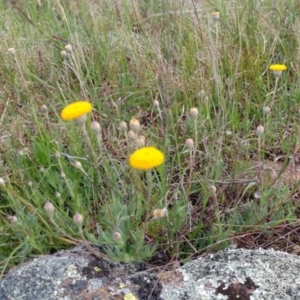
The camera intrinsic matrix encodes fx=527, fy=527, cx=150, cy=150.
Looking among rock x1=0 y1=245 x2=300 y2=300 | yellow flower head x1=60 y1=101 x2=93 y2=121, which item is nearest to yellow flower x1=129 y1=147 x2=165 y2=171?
yellow flower head x1=60 y1=101 x2=93 y2=121

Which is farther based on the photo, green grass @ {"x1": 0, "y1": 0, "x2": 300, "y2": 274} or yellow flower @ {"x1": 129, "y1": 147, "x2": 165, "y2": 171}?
green grass @ {"x1": 0, "y1": 0, "x2": 300, "y2": 274}

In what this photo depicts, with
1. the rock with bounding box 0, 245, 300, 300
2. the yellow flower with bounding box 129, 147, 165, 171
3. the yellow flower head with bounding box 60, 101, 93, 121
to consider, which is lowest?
the rock with bounding box 0, 245, 300, 300

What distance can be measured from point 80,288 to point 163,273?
0.20 metres

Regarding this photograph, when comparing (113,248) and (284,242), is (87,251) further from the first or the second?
(284,242)

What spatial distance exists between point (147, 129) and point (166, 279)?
0.90 metres

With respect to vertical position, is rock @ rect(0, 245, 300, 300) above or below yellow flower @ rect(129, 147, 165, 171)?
below

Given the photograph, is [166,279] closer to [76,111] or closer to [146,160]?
[146,160]

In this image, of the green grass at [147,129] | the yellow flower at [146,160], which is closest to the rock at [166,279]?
the green grass at [147,129]

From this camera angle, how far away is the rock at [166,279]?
1.18 metres

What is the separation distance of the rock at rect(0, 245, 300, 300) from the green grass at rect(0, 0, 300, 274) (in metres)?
0.06

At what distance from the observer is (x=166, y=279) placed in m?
1.24

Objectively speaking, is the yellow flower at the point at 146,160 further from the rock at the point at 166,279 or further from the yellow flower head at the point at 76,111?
the rock at the point at 166,279

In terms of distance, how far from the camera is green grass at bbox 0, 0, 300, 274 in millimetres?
1436

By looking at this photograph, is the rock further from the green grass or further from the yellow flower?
the yellow flower
